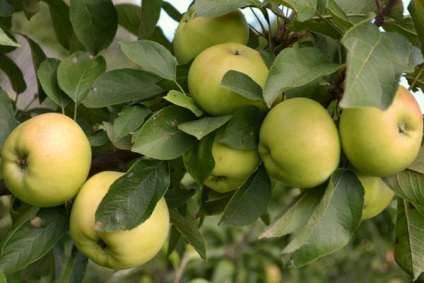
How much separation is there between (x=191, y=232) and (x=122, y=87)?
0.26 meters

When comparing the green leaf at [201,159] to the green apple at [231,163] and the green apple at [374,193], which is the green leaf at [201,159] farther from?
the green apple at [374,193]

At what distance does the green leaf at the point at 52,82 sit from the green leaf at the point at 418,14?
0.57 meters

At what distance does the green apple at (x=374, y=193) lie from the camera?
0.91 metres

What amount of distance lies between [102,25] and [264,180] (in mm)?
469

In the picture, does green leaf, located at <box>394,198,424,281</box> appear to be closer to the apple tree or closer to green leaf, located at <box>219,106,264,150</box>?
the apple tree

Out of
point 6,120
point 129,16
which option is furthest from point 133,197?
point 129,16

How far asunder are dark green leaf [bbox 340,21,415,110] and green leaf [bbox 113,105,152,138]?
14.2 inches

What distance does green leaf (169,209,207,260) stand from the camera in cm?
102

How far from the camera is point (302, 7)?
0.85 meters

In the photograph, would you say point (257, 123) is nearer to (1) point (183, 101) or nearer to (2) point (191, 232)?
(1) point (183, 101)

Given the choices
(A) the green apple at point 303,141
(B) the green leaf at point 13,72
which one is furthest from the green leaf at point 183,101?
(B) the green leaf at point 13,72

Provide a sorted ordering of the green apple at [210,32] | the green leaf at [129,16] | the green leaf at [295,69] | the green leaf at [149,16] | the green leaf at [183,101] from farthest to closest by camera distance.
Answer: the green leaf at [129,16] < the green leaf at [149,16] < the green apple at [210,32] < the green leaf at [183,101] < the green leaf at [295,69]

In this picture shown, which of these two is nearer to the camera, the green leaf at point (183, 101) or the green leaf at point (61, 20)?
the green leaf at point (183, 101)

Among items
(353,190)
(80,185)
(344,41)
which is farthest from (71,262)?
(344,41)
